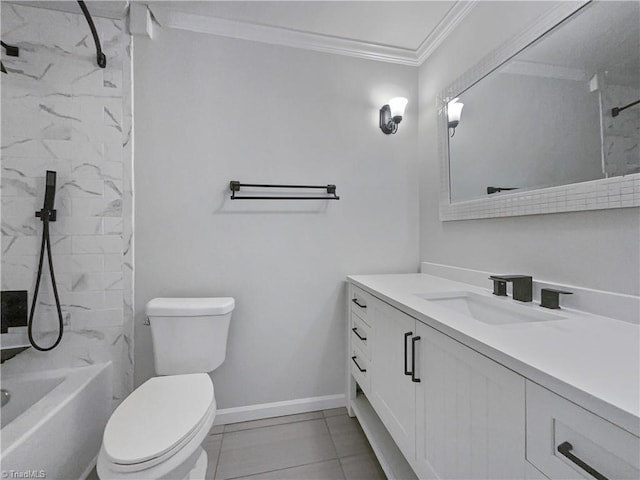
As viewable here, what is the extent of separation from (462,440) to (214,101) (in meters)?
1.98

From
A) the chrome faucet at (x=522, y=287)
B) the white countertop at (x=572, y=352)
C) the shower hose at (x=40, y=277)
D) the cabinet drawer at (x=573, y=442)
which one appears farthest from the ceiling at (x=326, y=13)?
the cabinet drawer at (x=573, y=442)

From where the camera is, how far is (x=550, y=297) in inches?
40.6

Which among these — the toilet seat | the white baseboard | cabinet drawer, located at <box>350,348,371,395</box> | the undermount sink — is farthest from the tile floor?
the undermount sink

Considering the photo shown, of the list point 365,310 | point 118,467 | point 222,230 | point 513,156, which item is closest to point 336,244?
point 365,310

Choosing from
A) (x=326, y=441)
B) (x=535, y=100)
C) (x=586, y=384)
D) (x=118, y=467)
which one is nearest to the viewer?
(x=586, y=384)

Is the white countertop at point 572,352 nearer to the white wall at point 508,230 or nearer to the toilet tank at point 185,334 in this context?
the white wall at point 508,230

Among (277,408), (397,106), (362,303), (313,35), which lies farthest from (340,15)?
(277,408)

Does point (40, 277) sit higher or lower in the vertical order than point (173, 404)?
higher

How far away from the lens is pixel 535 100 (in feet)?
3.82

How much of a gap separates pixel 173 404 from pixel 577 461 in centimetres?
131

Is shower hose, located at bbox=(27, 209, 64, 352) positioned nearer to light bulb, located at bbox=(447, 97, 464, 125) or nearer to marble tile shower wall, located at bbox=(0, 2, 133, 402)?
marble tile shower wall, located at bbox=(0, 2, 133, 402)

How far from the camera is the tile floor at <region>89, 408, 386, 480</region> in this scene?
1337mm

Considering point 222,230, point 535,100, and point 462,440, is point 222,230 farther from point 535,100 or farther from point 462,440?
point 535,100

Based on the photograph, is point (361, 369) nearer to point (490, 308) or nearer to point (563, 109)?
point (490, 308)
